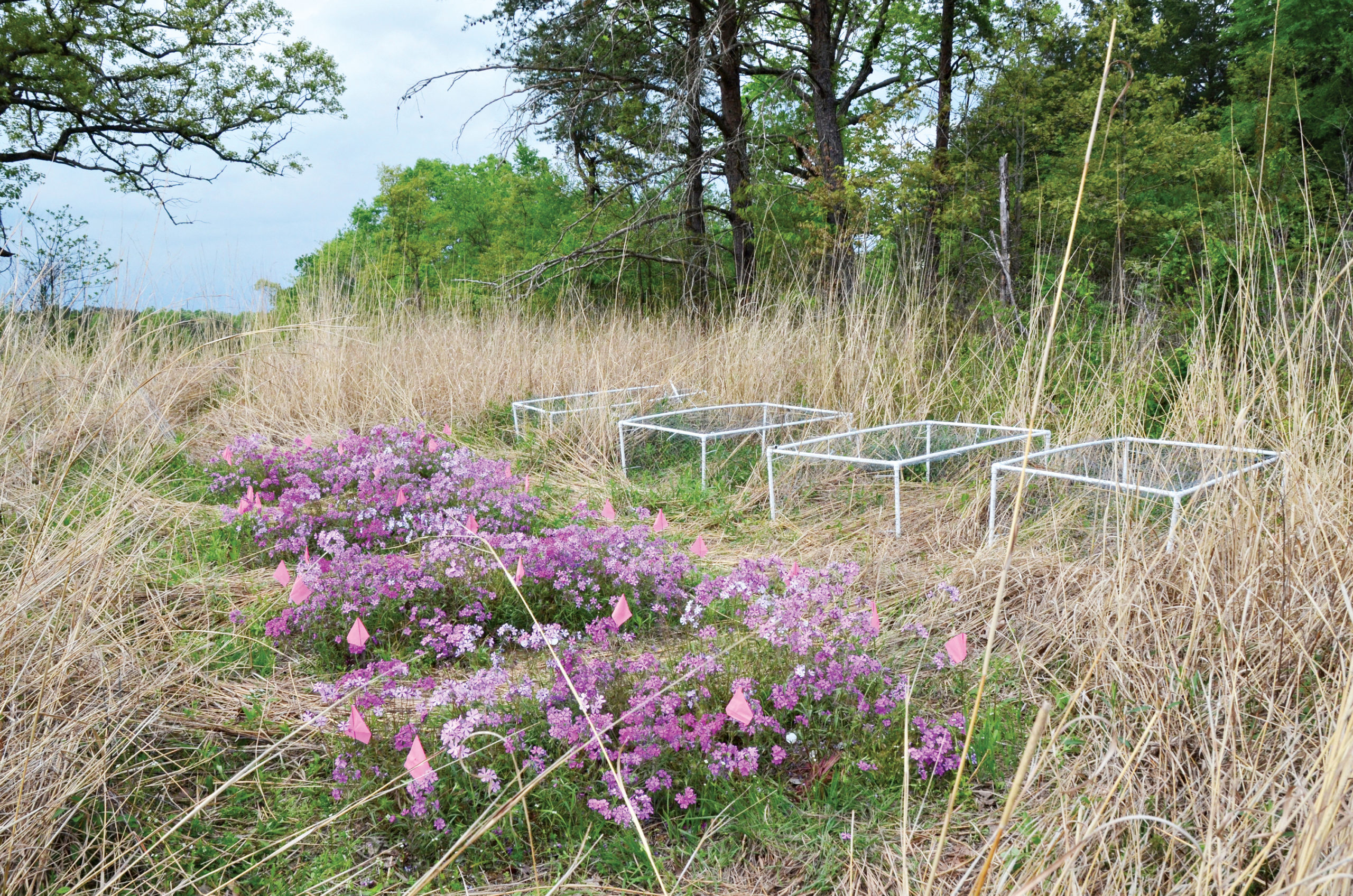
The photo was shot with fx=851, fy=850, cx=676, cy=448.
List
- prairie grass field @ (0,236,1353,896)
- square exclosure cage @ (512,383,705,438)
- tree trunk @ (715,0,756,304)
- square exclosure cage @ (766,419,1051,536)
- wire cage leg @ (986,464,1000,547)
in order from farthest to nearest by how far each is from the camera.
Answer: tree trunk @ (715,0,756,304), square exclosure cage @ (512,383,705,438), square exclosure cage @ (766,419,1051,536), wire cage leg @ (986,464,1000,547), prairie grass field @ (0,236,1353,896)

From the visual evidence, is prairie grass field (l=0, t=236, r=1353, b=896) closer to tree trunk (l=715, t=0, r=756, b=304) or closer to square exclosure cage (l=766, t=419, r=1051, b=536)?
square exclosure cage (l=766, t=419, r=1051, b=536)

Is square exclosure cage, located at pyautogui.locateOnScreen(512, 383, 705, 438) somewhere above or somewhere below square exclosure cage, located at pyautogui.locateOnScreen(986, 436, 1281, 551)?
above

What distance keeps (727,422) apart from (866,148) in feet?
14.8

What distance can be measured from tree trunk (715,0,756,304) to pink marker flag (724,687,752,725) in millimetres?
7225

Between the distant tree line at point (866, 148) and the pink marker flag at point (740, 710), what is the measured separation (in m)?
4.06

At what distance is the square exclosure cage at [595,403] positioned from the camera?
4844 millimetres

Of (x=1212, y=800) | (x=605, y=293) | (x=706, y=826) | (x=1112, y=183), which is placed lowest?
(x=706, y=826)

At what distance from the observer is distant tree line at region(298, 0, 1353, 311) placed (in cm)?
737

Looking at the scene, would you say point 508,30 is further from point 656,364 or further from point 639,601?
point 639,601

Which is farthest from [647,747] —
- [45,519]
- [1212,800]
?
[45,519]

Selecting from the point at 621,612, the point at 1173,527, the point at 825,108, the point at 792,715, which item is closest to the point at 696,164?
the point at 825,108

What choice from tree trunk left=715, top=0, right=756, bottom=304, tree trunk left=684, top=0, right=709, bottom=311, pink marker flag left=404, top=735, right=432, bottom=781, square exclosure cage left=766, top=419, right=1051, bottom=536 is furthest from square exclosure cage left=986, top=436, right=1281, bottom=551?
tree trunk left=715, top=0, right=756, bottom=304

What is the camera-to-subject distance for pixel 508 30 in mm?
9977

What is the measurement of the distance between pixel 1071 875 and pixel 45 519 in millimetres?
1718
